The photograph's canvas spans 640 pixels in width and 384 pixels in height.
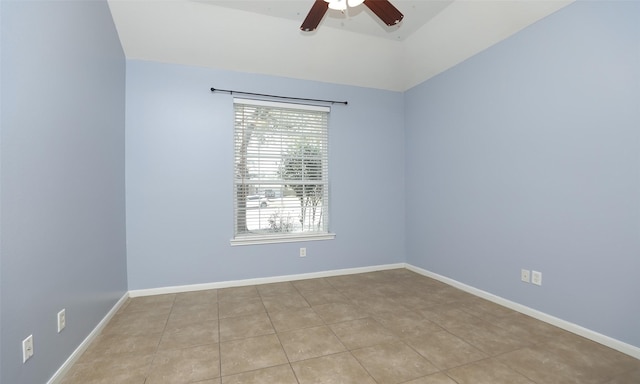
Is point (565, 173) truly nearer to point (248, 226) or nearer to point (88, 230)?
point (248, 226)

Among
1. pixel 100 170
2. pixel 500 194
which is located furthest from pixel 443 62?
pixel 100 170

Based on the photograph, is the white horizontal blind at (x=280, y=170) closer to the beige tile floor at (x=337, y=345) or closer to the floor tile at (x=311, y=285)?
the floor tile at (x=311, y=285)

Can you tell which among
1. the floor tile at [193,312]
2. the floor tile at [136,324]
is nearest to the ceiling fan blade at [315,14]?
the floor tile at [193,312]

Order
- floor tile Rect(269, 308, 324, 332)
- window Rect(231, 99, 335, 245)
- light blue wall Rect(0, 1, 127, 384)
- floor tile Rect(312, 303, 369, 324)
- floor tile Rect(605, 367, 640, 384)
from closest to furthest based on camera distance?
light blue wall Rect(0, 1, 127, 384) < floor tile Rect(605, 367, 640, 384) < floor tile Rect(269, 308, 324, 332) < floor tile Rect(312, 303, 369, 324) < window Rect(231, 99, 335, 245)

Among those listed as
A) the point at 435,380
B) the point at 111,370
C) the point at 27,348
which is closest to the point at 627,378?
the point at 435,380

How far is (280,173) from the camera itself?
3.67 m

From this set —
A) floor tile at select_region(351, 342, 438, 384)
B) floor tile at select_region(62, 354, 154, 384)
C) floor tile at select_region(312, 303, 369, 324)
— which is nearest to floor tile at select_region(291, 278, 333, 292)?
floor tile at select_region(312, 303, 369, 324)

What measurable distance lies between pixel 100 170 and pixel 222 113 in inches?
56.5

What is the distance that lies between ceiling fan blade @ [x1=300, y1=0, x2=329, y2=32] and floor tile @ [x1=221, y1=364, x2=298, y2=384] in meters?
2.43

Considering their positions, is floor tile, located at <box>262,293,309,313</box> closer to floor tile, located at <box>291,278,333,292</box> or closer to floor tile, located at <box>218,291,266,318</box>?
floor tile, located at <box>218,291,266,318</box>

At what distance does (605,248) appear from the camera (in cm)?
206

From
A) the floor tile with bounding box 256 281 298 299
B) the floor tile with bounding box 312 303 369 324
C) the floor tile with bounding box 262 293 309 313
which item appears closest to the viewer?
the floor tile with bounding box 312 303 369 324

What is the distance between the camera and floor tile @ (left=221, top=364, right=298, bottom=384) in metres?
1.68

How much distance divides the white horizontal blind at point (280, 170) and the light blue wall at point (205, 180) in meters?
0.14
